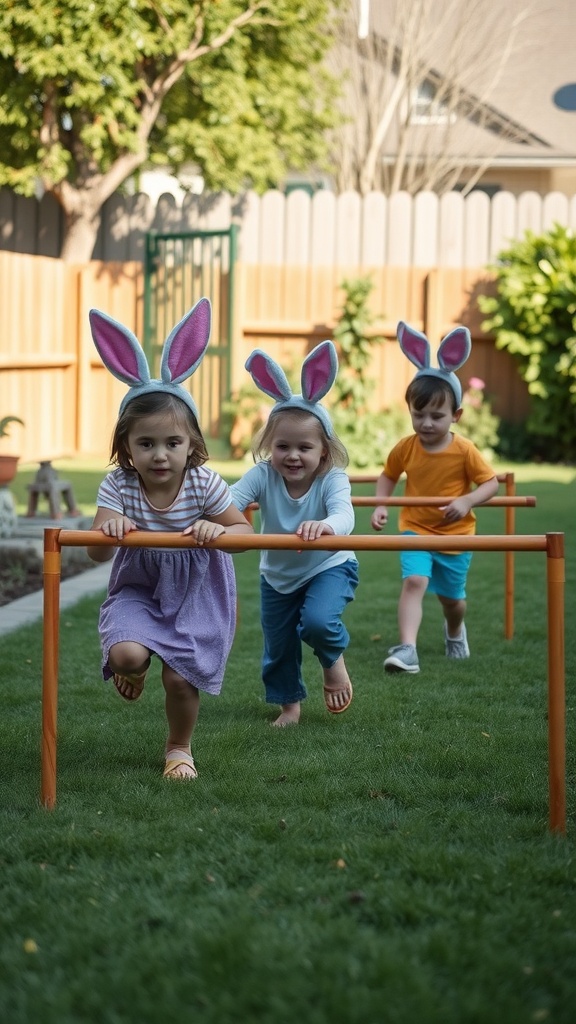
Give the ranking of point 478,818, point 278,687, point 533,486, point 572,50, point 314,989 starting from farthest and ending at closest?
point 572,50 → point 533,486 → point 278,687 → point 478,818 → point 314,989

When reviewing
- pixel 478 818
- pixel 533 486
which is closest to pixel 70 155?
pixel 533 486

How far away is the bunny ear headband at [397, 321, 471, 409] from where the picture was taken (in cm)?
570

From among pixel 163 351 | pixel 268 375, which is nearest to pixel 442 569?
pixel 268 375

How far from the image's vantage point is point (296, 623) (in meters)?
4.71

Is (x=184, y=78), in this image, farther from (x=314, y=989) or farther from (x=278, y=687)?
(x=314, y=989)

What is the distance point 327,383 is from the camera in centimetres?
430

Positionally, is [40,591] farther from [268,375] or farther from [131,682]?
[131,682]

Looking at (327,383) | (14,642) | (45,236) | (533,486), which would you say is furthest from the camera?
(45,236)

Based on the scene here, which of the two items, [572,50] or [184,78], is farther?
[572,50]

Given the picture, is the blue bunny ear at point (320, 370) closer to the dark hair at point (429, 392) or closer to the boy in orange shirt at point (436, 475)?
the boy in orange shirt at point (436, 475)

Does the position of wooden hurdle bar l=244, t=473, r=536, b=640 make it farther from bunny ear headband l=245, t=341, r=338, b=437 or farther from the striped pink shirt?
the striped pink shirt

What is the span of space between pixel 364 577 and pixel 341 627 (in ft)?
12.9

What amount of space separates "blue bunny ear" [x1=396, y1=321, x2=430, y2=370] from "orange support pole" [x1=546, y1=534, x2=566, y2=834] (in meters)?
2.72

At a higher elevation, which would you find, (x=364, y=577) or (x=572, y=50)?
(x=572, y=50)
